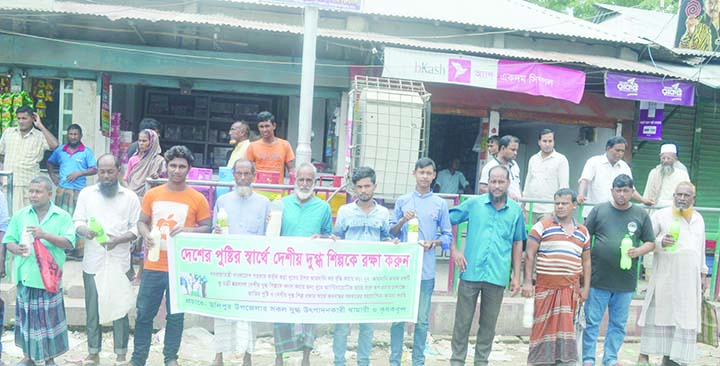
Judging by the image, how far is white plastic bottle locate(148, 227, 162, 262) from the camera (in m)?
4.50

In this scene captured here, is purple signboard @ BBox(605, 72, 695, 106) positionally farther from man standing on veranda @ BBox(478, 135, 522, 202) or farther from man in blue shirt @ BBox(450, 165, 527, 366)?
man in blue shirt @ BBox(450, 165, 527, 366)

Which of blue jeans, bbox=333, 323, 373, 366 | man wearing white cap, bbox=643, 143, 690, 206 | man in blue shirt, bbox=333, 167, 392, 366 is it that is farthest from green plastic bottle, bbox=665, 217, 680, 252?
blue jeans, bbox=333, 323, 373, 366

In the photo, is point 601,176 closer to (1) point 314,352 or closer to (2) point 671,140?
(1) point 314,352

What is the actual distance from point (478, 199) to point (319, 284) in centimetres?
150

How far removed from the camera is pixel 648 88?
868 centimetres

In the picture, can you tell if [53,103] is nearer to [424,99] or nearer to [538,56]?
[424,99]

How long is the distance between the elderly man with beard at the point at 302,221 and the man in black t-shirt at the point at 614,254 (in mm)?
2393

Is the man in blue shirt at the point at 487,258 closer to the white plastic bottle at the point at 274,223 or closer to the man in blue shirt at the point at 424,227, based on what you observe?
the man in blue shirt at the point at 424,227

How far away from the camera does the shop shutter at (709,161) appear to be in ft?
35.7

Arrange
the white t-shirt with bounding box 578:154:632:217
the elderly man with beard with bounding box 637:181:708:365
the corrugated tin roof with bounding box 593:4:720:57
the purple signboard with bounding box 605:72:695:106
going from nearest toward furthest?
the elderly man with beard with bounding box 637:181:708:365 → the white t-shirt with bounding box 578:154:632:217 → the purple signboard with bounding box 605:72:695:106 → the corrugated tin roof with bounding box 593:4:720:57

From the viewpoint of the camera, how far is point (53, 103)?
Result: 862 centimetres

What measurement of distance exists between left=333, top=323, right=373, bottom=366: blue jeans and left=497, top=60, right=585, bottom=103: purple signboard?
15.5 feet

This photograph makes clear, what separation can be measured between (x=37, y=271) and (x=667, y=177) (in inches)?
260

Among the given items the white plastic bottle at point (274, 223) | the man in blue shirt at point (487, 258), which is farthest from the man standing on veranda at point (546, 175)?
the white plastic bottle at point (274, 223)
